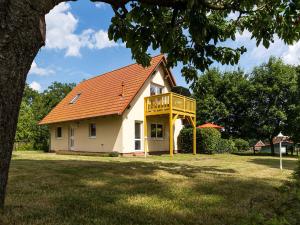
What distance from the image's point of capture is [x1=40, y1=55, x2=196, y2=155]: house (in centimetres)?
2209

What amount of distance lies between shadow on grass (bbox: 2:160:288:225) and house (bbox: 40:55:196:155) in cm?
1325

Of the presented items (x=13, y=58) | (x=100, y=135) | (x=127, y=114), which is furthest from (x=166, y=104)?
(x=13, y=58)

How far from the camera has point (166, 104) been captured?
22.3 m

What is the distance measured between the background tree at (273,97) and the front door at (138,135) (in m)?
12.8

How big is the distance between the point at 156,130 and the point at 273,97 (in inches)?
503

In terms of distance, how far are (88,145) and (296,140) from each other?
1824 centimetres

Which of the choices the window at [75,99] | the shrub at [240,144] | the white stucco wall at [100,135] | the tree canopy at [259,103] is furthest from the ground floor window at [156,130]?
the shrub at [240,144]

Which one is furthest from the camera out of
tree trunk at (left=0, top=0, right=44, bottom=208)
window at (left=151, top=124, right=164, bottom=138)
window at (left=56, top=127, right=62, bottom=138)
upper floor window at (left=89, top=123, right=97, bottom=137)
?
window at (left=56, top=127, right=62, bottom=138)

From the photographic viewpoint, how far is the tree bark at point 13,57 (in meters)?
2.78

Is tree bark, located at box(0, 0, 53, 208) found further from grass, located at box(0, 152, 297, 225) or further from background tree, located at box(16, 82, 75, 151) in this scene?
background tree, located at box(16, 82, 75, 151)

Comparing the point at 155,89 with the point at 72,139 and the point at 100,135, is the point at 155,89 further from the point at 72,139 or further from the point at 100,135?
the point at 72,139

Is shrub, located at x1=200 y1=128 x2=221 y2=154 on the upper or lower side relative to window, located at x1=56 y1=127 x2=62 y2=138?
lower

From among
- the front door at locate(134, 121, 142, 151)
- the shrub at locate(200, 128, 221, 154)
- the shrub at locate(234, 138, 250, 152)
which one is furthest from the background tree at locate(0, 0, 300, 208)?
the shrub at locate(234, 138, 250, 152)

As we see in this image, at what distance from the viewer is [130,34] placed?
6.08 meters
